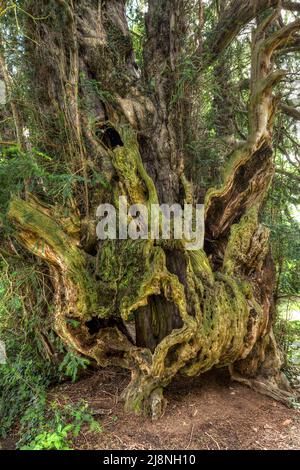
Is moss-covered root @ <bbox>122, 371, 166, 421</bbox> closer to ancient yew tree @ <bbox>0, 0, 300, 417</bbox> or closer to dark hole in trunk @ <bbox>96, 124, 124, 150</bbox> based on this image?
ancient yew tree @ <bbox>0, 0, 300, 417</bbox>

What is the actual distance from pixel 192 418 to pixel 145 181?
2.18m

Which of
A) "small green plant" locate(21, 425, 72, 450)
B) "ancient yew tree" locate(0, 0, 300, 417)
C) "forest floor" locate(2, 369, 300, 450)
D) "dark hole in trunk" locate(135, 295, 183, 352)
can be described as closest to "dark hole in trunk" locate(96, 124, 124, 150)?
"ancient yew tree" locate(0, 0, 300, 417)

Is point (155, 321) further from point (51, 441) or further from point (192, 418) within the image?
point (51, 441)

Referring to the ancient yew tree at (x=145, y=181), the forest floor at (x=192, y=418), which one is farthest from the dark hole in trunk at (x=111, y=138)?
the forest floor at (x=192, y=418)

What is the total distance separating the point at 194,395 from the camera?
3.04 m

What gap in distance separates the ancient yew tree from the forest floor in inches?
7.0

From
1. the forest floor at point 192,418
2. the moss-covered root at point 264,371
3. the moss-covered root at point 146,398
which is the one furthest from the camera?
the moss-covered root at point 264,371

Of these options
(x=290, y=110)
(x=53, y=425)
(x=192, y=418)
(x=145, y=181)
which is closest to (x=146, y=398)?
(x=192, y=418)

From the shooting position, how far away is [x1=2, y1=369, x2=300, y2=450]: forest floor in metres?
2.44

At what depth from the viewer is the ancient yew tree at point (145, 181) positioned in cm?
274

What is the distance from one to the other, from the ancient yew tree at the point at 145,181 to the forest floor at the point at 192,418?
179 mm

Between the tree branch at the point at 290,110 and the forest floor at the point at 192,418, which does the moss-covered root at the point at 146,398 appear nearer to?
the forest floor at the point at 192,418

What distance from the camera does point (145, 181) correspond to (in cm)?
306
